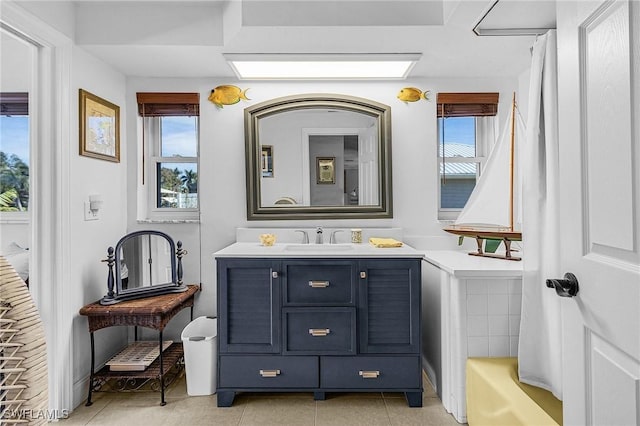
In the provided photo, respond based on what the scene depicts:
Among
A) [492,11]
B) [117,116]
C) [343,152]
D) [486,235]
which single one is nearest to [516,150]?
[486,235]

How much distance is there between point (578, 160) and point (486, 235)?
1361 millimetres

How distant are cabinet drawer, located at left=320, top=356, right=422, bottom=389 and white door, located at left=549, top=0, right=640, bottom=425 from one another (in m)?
1.14

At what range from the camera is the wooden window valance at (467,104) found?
300cm

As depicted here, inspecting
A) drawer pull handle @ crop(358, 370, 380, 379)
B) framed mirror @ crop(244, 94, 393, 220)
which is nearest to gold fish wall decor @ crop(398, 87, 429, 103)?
framed mirror @ crop(244, 94, 393, 220)

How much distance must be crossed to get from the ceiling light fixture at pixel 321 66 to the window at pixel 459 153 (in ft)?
1.83

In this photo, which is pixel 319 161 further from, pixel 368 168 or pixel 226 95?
pixel 226 95

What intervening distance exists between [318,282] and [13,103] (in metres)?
2.14

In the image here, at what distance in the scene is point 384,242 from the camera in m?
2.70

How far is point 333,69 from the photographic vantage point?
2791mm

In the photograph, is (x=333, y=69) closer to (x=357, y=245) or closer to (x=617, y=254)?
(x=357, y=245)

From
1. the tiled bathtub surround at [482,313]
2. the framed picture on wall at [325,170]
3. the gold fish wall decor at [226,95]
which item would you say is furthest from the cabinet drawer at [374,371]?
the gold fish wall decor at [226,95]

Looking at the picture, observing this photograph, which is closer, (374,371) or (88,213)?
(374,371)

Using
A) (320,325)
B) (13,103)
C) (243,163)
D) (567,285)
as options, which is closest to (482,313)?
(320,325)

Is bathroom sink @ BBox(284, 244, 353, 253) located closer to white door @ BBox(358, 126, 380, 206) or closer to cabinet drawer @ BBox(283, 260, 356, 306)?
cabinet drawer @ BBox(283, 260, 356, 306)
